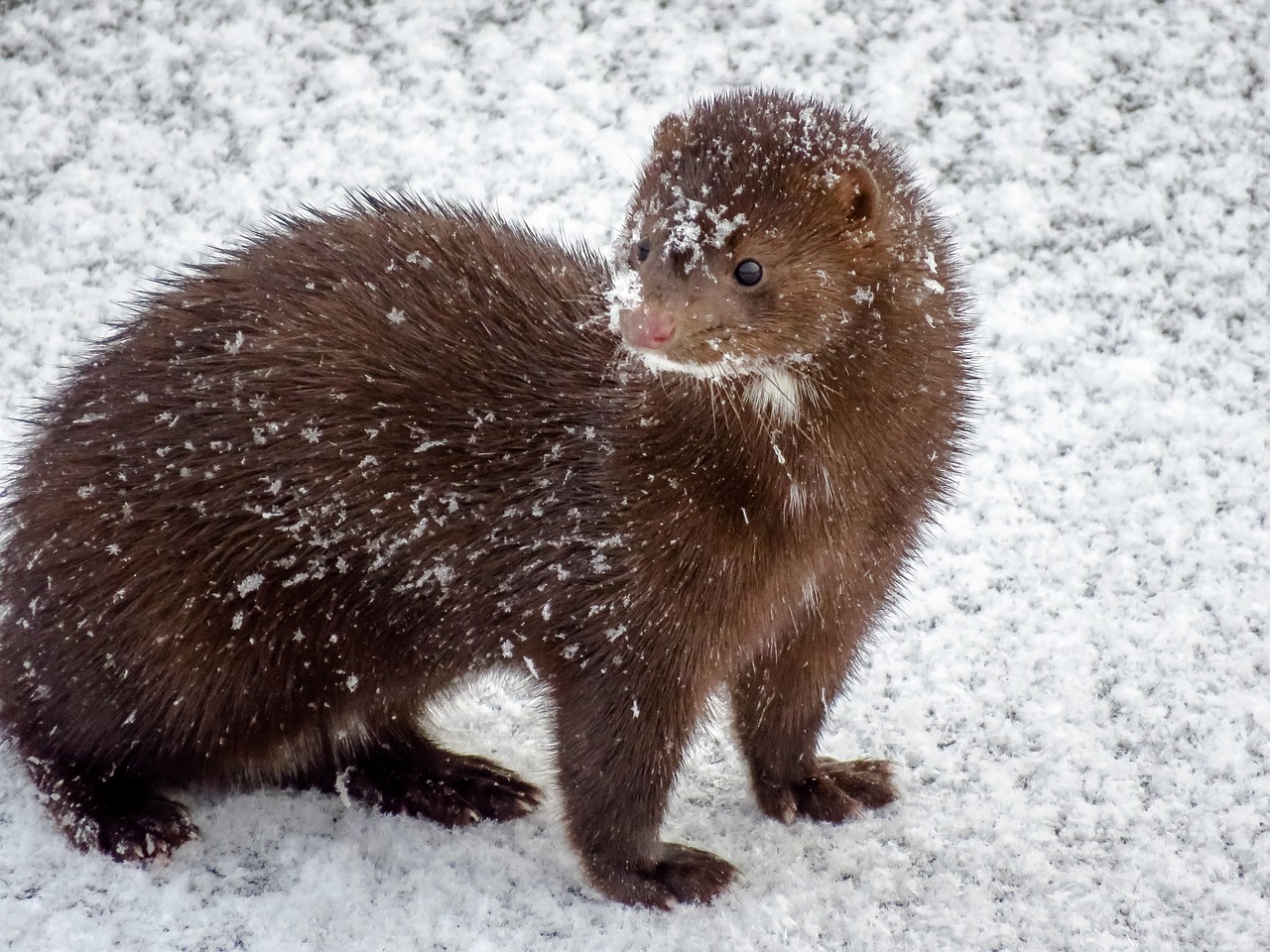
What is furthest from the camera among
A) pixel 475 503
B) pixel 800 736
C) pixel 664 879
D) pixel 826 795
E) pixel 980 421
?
pixel 980 421

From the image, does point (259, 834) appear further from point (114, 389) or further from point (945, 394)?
point (945, 394)

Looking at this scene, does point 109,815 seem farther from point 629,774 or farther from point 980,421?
point 980,421

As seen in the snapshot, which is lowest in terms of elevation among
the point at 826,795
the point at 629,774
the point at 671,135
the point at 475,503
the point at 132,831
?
the point at 132,831

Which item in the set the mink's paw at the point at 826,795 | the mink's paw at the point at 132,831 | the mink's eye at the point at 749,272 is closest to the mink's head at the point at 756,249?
the mink's eye at the point at 749,272

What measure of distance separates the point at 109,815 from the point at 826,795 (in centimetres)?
194

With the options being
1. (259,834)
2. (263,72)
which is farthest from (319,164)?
(259,834)

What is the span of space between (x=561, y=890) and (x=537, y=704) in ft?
1.63

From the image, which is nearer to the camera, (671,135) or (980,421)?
(671,135)

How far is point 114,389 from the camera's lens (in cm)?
369

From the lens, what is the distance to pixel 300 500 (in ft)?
11.4

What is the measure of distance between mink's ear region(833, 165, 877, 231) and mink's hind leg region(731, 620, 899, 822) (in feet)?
3.75

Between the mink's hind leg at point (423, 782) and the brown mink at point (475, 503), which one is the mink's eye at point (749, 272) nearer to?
the brown mink at point (475, 503)

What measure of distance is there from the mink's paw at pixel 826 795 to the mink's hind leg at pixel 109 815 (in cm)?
159

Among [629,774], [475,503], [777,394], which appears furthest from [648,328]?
[629,774]
